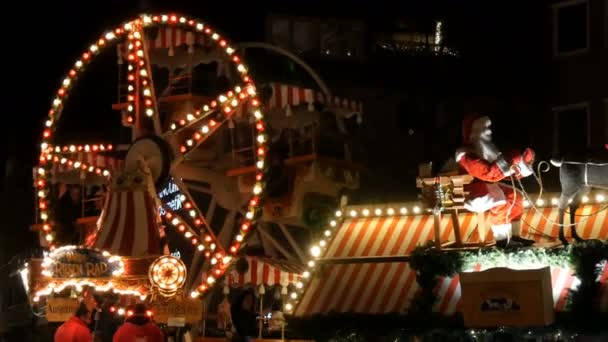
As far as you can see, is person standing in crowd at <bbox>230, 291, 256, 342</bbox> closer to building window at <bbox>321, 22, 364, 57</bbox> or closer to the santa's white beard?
the santa's white beard

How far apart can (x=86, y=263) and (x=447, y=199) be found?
563 cm

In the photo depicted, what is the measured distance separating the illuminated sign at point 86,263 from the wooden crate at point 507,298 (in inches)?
232

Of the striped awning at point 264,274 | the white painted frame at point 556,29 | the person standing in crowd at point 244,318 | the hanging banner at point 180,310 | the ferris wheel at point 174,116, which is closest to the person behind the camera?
the hanging banner at point 180,310

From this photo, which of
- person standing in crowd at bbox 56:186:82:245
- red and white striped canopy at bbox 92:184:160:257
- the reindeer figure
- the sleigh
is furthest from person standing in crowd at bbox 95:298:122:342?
the reindeer figure

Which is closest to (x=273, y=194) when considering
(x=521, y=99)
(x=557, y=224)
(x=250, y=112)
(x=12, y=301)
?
(x=250, y=112)

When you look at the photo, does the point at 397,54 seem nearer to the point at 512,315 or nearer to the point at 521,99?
the point at 521,99

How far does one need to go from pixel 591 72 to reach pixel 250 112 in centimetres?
746

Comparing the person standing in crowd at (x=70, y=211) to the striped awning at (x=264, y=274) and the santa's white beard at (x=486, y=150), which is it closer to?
the striped awning at (x=264, y=274)

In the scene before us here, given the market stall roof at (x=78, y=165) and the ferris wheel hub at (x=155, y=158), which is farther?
the market stall roof at (x=78, y=165)

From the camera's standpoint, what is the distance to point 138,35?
20125 millimetres

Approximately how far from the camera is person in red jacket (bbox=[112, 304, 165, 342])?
15.8 meters

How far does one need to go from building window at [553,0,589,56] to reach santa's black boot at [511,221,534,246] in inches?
374

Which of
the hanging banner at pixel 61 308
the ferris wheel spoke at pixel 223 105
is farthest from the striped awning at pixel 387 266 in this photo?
the hanging banner at pixel 61 308

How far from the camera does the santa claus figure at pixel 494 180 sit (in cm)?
1518
